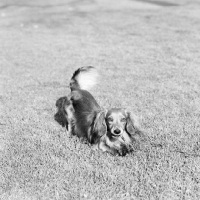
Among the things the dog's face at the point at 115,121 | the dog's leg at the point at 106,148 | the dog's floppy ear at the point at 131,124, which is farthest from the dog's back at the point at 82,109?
the dog's floppy ear at the point at 131,124

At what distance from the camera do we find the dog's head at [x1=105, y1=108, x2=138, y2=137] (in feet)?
14.3

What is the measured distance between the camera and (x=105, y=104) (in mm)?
6512

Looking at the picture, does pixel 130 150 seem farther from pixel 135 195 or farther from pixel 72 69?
pixel 72 69

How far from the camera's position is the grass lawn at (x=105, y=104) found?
4.00m

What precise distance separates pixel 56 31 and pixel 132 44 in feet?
15.5

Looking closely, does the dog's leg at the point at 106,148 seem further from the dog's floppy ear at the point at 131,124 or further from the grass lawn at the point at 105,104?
the dog's floppy ear at the point at 131,124

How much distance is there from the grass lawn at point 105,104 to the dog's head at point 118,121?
45cm

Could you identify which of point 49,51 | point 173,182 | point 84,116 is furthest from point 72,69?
point 173,182

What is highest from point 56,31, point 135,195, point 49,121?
point 135,195

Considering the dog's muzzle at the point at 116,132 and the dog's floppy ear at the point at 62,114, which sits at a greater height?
the dog's muzzle at the point at 116,132

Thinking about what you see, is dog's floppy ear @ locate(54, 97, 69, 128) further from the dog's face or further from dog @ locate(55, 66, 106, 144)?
the dog's face

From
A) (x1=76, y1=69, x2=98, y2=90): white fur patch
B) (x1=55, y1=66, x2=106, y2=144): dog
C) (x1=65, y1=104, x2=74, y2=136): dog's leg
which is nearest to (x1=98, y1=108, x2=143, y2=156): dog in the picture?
(x1=55, y1=66, x2=106, y2=144): dog

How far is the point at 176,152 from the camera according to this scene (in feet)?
15.2

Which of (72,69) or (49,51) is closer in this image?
(72,69)
